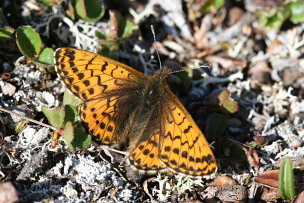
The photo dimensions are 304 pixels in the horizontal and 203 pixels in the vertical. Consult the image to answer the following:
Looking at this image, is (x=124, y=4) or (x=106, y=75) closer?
(x=106, y=75)

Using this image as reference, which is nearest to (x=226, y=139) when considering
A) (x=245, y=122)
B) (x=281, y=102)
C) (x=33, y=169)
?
(x=245, y=122)

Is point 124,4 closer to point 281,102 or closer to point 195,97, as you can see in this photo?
point 195,97

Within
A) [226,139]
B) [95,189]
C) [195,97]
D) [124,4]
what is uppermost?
[124,4]

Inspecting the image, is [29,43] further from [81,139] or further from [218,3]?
[218,3]

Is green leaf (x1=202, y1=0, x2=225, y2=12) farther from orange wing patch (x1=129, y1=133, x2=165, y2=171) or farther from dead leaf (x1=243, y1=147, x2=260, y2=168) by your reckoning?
orange wing patch (x1=129, y1=133, x2=165, y2=171)

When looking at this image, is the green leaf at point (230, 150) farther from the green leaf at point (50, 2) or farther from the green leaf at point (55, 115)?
the green leaf at point (50, 2)

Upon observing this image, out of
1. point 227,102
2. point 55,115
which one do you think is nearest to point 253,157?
point 227,102

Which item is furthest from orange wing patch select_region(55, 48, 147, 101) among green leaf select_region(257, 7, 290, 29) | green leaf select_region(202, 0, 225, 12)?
green leaf select_region(257, 7, 290, 29)
